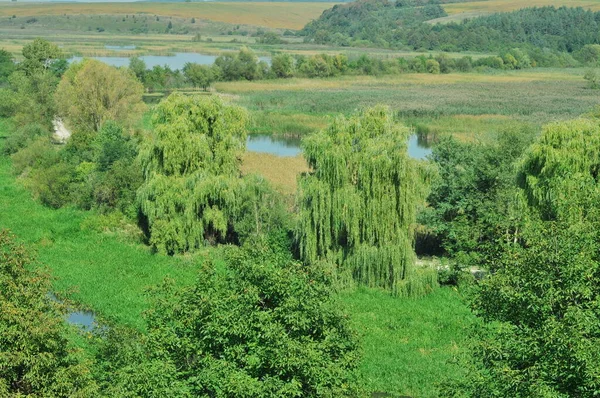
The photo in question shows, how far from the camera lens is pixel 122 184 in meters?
36.2

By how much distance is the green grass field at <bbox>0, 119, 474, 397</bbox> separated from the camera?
863 inches

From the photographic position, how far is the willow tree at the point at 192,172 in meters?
31.2

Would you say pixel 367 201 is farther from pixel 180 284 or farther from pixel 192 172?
pixel 192 172

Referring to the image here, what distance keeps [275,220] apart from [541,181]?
34.4 feet

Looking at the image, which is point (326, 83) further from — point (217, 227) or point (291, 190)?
point (217, 227)

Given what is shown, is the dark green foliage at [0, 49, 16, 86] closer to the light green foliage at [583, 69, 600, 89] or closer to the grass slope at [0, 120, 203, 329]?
the grass slope at [0, 120, 203, 329]

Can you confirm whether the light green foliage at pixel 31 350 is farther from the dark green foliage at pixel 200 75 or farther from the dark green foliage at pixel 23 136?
the dark green foliage at pixel 200 75

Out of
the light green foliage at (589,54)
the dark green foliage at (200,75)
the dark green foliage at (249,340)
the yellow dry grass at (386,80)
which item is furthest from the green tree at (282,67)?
the dark green foliage at (249,340)

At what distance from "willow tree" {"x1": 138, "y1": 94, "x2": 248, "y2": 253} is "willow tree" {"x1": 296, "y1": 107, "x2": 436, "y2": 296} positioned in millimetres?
4671

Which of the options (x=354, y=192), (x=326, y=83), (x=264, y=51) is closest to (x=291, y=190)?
(x=354, y=192)

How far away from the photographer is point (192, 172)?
31672 mm

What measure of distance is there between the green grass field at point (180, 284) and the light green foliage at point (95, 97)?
551 inches

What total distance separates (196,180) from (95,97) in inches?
865

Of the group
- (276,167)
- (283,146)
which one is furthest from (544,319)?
(283,146)
